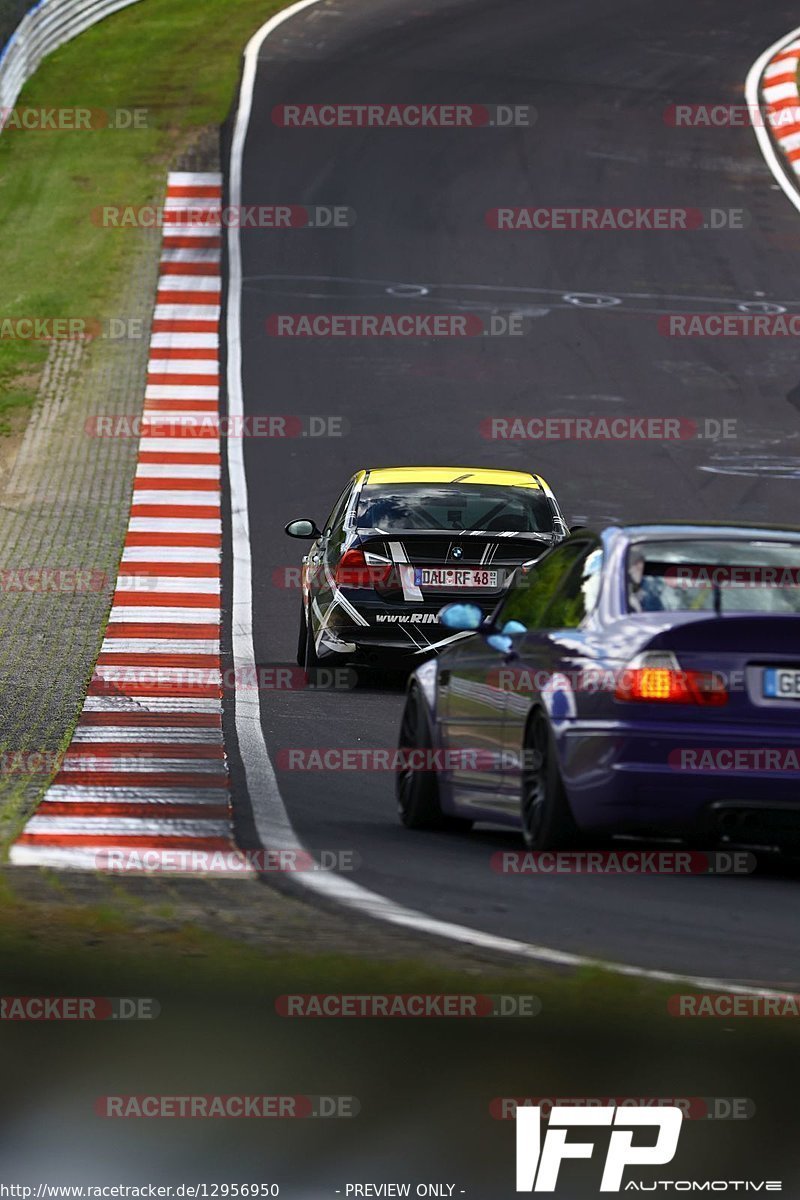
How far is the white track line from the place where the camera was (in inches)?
289

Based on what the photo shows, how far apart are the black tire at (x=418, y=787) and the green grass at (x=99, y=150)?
652 inches

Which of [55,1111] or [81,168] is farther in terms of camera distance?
[81,168]

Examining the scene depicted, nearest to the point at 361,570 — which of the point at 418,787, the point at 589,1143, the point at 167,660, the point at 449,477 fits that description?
the point at 449,477

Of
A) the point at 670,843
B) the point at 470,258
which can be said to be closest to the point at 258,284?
the point at 470,258

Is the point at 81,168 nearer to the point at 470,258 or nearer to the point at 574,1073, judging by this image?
the point at 470,258

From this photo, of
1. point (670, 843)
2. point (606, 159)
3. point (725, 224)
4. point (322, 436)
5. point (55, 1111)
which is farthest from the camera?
point (606, 159)

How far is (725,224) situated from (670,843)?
83.7ft

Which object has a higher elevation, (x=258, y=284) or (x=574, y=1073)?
(x=258, y=284)

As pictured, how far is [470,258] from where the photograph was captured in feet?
107

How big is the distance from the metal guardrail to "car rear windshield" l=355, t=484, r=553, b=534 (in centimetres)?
2501

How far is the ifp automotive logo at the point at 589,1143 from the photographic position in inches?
205

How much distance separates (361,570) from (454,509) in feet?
2.72

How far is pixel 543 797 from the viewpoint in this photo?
9.42m

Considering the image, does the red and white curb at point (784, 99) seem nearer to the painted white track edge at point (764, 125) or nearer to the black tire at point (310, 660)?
the painted white track edge at point (764, 125)
